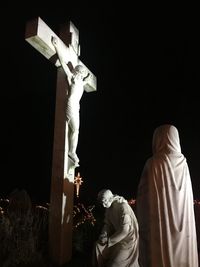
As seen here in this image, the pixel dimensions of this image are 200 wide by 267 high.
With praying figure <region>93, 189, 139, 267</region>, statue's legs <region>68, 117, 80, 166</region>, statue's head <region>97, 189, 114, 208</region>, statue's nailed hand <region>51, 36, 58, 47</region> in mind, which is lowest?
praying figure <region>93, 189, 139, 267</region>

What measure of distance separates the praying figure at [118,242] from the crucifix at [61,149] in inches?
33.3

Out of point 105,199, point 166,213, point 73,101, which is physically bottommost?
point 166,213

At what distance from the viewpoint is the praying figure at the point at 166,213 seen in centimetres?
353

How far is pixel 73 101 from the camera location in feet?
20.0

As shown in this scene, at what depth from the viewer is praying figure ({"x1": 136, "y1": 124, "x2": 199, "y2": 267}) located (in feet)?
11.6

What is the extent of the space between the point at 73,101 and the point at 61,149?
924 mm

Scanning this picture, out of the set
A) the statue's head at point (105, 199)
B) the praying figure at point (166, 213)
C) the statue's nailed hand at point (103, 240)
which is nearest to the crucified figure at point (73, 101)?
the statue's head at point (105, 199)

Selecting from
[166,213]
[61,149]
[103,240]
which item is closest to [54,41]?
[61,149]

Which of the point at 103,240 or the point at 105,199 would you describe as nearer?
the point at 103,240

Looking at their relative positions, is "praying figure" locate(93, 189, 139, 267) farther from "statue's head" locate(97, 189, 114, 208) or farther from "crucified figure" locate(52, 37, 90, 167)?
"crucified figure" locate(52, 37, 90, 167)

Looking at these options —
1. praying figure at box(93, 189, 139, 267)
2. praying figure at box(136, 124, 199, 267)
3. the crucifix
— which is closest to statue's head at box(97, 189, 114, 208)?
praying figure at box(93, 189, 139, 267)

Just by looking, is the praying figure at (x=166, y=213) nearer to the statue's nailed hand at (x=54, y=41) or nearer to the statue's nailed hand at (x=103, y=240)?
the statue's nailed hand at (x=103, y=240)

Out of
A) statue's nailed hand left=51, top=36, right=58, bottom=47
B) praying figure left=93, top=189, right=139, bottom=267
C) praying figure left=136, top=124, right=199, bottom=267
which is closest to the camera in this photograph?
praying figure left=136, top=124, right=199, bottom=267

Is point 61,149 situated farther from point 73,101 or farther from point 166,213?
point 166,213
